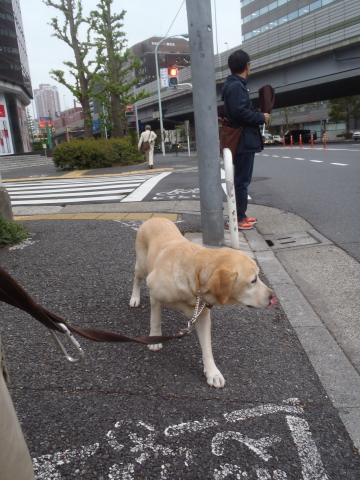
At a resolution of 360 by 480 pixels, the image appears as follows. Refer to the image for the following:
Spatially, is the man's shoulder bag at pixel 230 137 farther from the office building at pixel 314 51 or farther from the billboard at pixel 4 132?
the billboard at pixel 4 132

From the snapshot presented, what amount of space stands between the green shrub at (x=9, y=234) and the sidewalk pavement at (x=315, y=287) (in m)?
1.72

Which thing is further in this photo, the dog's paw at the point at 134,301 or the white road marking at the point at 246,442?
the dog's paw at the point at 134,301

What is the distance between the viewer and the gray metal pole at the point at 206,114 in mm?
4930

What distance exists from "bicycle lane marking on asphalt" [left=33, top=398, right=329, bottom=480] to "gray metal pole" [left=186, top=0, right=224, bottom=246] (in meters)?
3.38

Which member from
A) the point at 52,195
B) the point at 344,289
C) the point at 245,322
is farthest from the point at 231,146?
the point at 52,195

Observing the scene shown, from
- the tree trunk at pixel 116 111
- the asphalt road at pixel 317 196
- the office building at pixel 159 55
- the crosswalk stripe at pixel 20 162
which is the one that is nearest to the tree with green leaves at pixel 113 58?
the tree trunk at pixel 116 111

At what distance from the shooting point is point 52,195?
11.1m

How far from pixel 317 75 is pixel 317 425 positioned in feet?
105

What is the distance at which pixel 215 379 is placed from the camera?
2402 millimetres

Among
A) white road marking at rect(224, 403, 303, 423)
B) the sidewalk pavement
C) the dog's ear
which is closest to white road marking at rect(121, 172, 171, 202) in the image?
the sidewalk pavement

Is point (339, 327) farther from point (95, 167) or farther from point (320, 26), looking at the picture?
point (320, 26)

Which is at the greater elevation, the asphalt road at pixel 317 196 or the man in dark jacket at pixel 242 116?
the man in dark jacket at pixel 242 116

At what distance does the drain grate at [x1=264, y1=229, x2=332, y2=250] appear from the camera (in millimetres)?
5441

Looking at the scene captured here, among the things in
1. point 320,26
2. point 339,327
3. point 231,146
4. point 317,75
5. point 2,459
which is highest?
point 320,26
